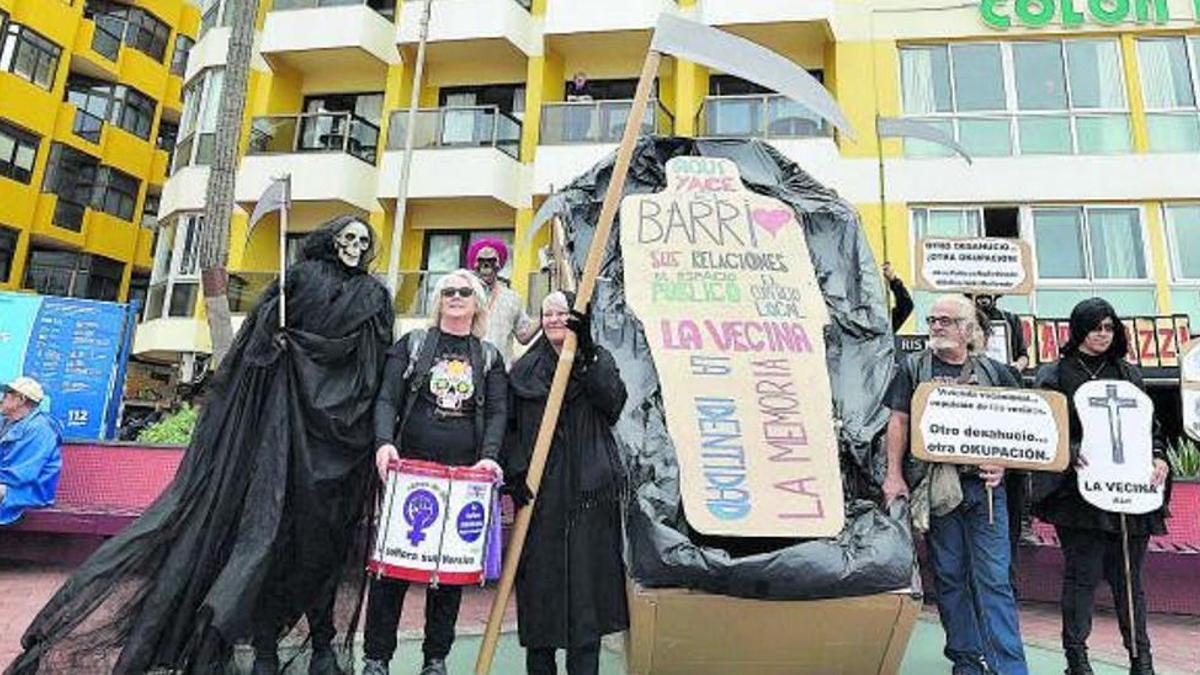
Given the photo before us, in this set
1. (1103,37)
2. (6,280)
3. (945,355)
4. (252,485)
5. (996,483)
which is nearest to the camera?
(252,485)

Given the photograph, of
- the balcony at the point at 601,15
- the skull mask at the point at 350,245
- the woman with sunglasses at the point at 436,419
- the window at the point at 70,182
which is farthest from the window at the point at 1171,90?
the window at the point at 70,182

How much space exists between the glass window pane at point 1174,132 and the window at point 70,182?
1102 inches

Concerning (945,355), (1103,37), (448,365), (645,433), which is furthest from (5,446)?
(1103,37)

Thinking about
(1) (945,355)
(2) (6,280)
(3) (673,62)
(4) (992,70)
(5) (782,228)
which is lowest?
(1) (945,355)

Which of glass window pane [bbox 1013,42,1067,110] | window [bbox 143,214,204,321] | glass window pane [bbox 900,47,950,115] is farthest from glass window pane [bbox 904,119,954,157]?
window [bbox 143,214,204,321]

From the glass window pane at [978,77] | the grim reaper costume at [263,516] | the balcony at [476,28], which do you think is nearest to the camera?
the grim reaper costume at [263,516]

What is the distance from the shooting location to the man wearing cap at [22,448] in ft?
18.8

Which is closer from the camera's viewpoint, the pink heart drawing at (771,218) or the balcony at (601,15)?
the pink heart drawing at (771,218)

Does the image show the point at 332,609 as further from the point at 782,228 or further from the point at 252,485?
the point at 782,228

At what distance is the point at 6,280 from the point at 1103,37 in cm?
2745

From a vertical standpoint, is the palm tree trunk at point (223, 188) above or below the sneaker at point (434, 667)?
above

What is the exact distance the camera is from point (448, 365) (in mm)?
3299

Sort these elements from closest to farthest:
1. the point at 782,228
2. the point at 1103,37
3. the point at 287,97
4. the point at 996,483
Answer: the point at 996,483 < the point at 782,228 < the point at 1103,37 < the point at 287,97

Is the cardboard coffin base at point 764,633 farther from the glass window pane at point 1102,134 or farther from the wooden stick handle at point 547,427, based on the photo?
the glass window pane at point 1102,134
